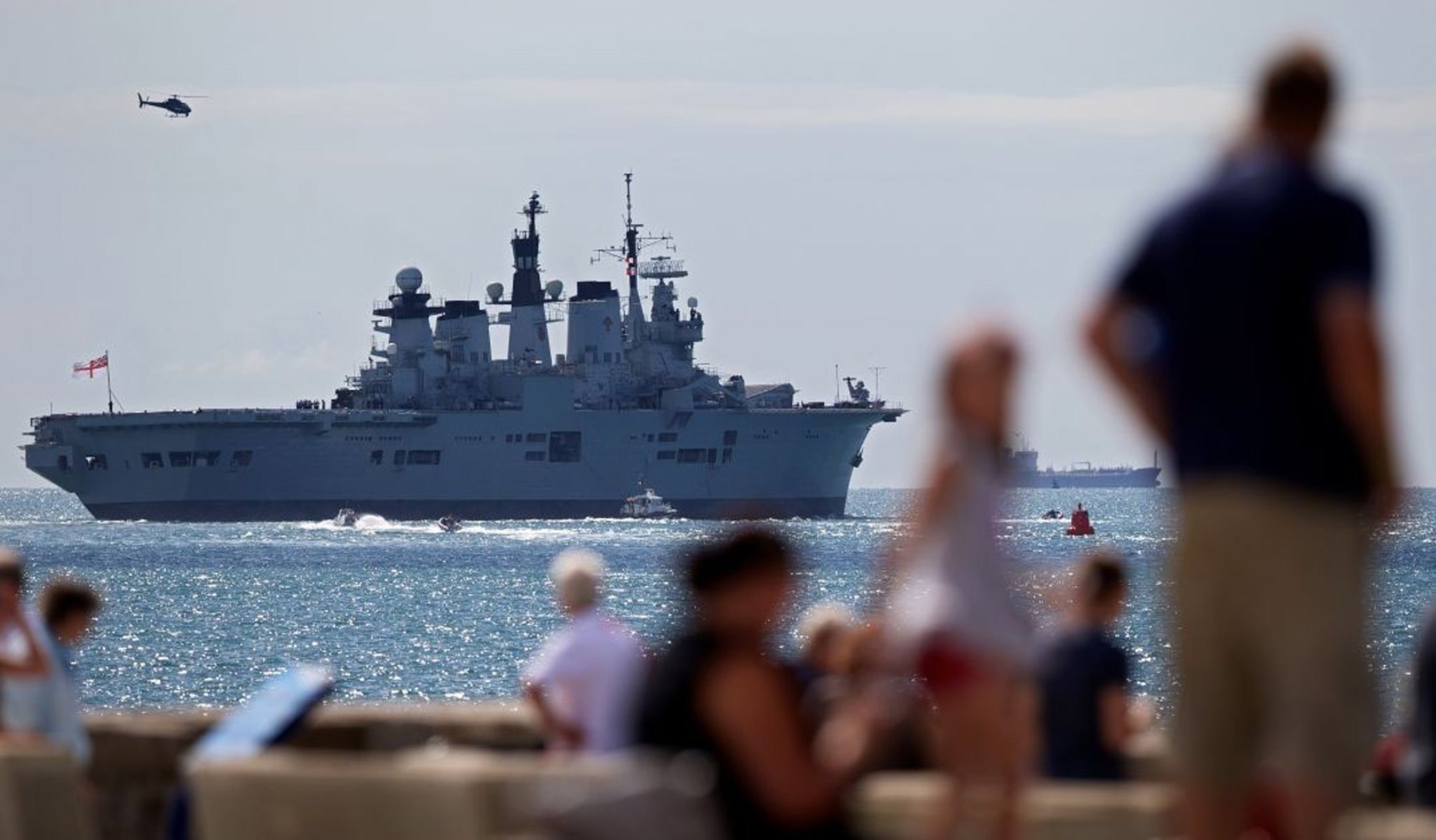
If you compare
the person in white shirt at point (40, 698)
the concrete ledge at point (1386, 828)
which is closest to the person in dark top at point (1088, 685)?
the concrete ledge at point (1386, 828)

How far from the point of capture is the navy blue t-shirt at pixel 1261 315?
4551mm

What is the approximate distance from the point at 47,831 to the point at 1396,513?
3.41 m

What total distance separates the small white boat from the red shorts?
105m

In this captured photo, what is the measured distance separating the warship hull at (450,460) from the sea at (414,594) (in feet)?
4.52

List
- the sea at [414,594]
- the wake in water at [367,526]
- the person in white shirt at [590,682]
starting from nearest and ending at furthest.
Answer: the person in white shirt at [590,682]
the sea at [414,594]
the wake in water at [367,526]

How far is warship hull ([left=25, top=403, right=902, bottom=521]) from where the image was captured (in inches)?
4254

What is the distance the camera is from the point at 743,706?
4.67 meters

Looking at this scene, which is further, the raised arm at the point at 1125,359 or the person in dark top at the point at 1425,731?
the person in dark top at the point at 1425,731

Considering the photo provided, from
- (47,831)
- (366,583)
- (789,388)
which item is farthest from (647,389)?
(47,831)

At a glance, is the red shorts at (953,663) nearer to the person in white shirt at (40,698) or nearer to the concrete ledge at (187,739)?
the concrete ledge at (187,739)

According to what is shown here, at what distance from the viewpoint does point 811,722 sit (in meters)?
5.95

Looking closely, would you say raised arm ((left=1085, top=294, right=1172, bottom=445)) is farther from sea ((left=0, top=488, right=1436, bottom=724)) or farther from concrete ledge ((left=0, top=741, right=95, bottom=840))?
concrete ledge ((left=0, top=741, right=95, bottom=840))

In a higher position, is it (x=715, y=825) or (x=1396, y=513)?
(x=1396, y=513)

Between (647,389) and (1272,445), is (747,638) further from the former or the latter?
(647,389)
